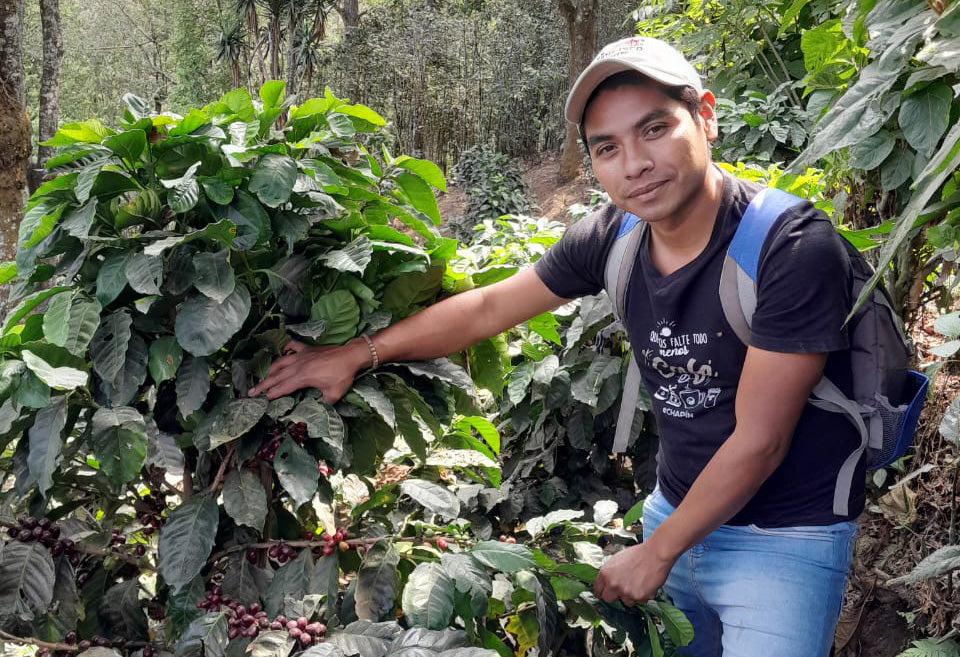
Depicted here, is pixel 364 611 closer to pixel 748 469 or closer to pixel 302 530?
pixel 302 530

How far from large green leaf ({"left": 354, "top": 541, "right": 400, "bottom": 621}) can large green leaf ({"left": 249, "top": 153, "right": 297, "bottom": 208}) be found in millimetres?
690

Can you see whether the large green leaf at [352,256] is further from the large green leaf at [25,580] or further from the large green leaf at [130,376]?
the large green leaf at [25,580]

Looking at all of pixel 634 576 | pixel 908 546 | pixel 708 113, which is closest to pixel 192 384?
pixel 634 576

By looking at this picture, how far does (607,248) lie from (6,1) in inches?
228

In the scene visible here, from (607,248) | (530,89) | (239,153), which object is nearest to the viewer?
(239,153)

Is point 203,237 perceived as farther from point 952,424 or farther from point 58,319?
point 952,424

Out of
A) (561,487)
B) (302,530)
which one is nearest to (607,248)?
(302,530)

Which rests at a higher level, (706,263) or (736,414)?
(706,263)

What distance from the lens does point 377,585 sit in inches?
61.1

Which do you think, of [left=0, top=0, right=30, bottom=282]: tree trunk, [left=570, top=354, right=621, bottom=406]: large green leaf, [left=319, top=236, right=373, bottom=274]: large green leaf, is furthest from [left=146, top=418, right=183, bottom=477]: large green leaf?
[left=0, top=0, right=30, bottom=282]: tree trunk

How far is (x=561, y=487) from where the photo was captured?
3.05 m

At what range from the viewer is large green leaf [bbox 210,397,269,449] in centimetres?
145

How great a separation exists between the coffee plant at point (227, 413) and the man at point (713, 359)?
101 millimetres

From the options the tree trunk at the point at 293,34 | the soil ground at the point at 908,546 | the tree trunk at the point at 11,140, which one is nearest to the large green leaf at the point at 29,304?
the soil ground at the point at 908,546
